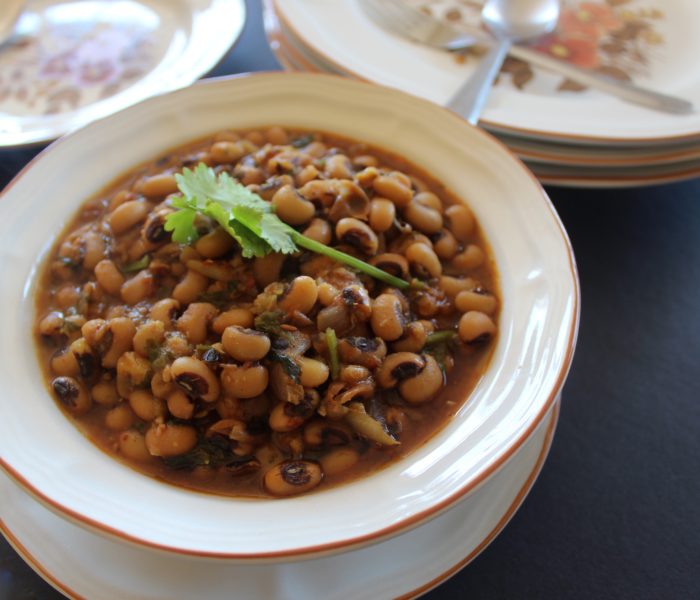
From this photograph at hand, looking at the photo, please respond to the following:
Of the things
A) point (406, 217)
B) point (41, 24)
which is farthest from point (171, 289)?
point (41, 24)

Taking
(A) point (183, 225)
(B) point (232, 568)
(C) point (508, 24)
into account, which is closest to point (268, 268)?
(A) point (183, 225)

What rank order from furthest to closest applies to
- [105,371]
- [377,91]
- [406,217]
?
[377,91] → [406,217] → [105,371]

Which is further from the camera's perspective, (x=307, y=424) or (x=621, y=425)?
(x=621, y=425)

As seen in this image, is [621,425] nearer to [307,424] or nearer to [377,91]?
[307,424]

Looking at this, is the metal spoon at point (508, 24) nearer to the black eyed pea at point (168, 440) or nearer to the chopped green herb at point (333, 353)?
the chopped green herb at point (333, 353)

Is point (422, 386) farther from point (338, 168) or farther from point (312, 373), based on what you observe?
point (338, 168)
